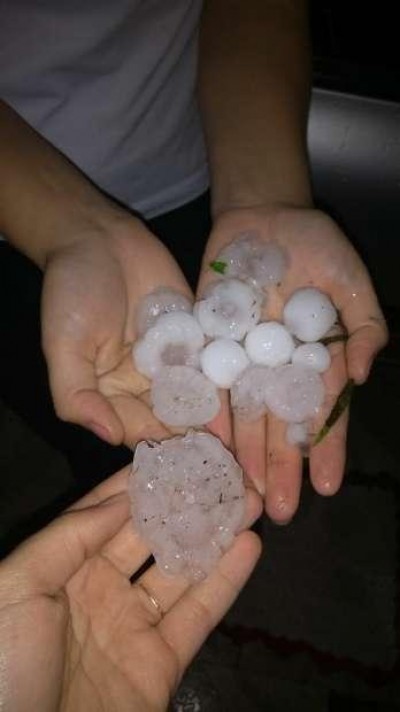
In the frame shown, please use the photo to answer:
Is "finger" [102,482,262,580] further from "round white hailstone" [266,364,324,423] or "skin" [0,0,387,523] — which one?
"round white hailstone" [266,364,324,423]

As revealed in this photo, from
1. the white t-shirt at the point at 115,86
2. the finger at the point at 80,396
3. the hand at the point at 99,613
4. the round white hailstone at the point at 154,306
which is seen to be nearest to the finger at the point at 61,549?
the hand at the point at 99,613

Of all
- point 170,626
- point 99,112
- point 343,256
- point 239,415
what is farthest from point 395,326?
point 170,626

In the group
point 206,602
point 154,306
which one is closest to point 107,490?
point 206,602

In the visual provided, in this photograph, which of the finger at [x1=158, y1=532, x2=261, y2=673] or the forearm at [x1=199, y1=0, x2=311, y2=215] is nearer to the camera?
the finger at [x1=158, y1=532, x2=261, y2=673]

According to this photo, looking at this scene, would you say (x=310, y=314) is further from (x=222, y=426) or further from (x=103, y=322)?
(x=103, y=322)

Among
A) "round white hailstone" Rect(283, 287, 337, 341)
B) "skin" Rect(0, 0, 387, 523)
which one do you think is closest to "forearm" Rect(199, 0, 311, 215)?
"skin" Rect(0, 0, 387, 523)

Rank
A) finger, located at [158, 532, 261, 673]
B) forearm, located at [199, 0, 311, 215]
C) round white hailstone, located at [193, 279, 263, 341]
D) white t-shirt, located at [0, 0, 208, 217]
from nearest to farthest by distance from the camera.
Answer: finger, located at [158, 532, 261, 673]
white t-shirt, located at [0, 0, 208, 217]
round white hailstone, located at [193, 279, 263, 341]
forearm, located at [199, 0, 311, 215]
